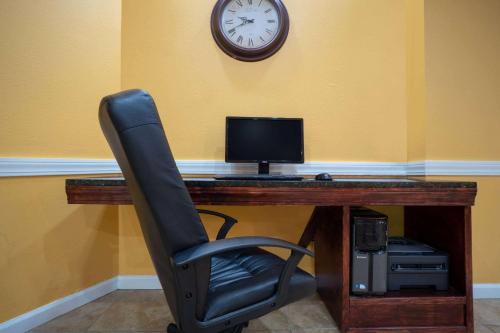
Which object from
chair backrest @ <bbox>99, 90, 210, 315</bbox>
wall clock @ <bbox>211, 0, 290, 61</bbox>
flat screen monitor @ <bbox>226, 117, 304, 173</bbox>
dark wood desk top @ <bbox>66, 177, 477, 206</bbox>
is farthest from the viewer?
wall clock @ <bbox>211, 0, 290, 61</bbox>

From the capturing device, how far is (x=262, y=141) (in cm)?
192

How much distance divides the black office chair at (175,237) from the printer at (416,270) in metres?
0.91

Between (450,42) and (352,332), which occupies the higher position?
(450,42)

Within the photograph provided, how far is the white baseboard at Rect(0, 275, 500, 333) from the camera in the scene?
154 centimetres

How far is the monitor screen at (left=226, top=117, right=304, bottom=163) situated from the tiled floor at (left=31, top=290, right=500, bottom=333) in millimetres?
975

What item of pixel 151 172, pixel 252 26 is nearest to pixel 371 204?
pixel 151 172

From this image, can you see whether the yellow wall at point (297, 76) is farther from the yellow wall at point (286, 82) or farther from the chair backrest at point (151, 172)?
the chair backrest at point (151, 172)

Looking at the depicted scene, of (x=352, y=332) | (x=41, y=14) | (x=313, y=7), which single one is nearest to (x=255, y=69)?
(x=313, y=7)

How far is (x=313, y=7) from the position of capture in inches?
83.7

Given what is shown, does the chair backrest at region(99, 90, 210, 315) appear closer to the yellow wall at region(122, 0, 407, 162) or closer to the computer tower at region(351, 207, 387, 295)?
the computer tower at region(351, 207, 387, 295)

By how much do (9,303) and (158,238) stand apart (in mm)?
1357

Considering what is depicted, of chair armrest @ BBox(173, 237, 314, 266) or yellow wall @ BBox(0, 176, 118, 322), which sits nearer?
chair armrest @ BBox(173, 237, 314, 266)

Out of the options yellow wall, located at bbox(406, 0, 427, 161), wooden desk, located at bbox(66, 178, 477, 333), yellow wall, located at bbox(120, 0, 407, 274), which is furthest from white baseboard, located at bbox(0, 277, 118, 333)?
yellow wall, located at bbox(406, 0, 427, 161)

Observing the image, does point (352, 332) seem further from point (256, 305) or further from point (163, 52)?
point (163, 52)
